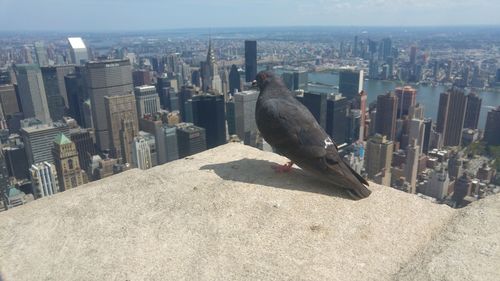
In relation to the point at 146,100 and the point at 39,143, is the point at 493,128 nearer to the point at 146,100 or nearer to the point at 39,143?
the point at 146,100

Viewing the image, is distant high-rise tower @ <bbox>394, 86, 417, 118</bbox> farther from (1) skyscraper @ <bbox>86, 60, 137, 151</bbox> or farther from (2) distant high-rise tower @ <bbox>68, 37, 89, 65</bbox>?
(2) distant high-rise tower @ <bbox>68, 37, 89, 65</bbox>

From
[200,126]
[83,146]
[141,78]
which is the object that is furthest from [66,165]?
[141,78]

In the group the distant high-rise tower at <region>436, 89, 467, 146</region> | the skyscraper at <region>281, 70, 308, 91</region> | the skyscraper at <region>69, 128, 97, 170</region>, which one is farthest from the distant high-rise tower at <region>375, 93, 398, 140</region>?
the skyscraper at <region>69, 128, 97, 170</region>

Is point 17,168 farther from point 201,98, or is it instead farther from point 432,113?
point 432,113

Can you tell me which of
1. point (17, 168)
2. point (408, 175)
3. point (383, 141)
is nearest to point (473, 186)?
point (408, 175)

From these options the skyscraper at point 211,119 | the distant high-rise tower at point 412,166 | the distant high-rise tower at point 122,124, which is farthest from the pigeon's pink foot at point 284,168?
the distant high-rise tower at point 122,124

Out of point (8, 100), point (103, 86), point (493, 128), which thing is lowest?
point (493, 128)
